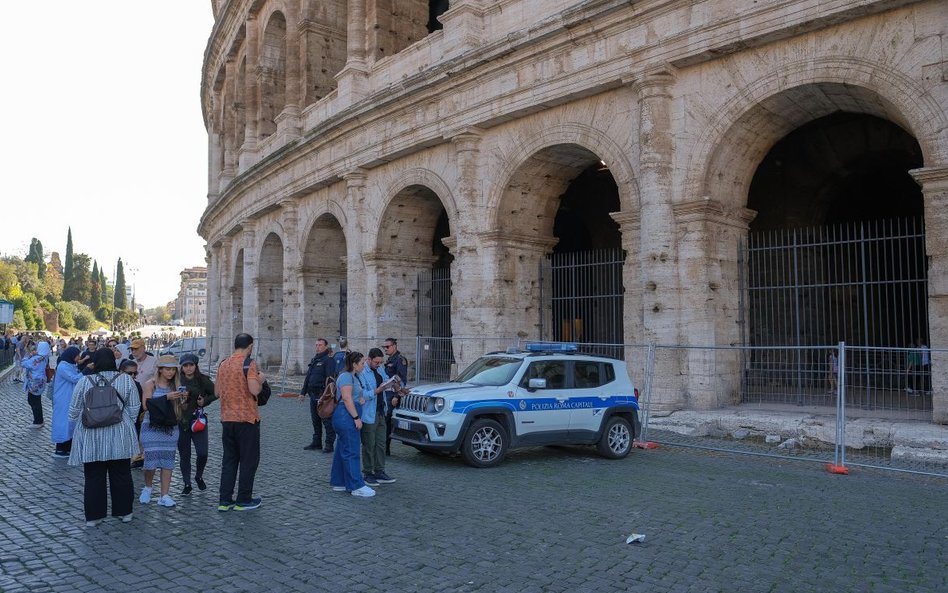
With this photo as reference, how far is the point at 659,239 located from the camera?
12.0 metres

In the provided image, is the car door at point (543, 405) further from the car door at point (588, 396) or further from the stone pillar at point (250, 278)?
the stone pillar at point (250, 278)

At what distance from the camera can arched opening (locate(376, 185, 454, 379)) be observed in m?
18.3

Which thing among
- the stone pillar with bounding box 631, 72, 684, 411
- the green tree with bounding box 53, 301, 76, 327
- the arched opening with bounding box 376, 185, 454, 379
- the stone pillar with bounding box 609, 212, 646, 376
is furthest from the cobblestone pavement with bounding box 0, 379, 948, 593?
the green tree with bounding box 53, 301, 76, 327

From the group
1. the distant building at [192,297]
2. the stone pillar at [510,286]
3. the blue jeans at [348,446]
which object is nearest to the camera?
the blue jeans at [348,446]

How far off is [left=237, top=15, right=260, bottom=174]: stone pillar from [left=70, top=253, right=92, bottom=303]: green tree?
88.5 metres

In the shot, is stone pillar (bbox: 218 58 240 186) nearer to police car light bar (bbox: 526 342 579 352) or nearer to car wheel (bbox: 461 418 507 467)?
police car light bar (bbox: 526 342 579 352)

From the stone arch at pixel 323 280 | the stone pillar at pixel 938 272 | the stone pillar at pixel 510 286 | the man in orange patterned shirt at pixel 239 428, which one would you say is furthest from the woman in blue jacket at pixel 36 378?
the stone pillar at pixel 938 272

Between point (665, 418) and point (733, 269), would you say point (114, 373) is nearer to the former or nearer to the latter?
point (665, 418)

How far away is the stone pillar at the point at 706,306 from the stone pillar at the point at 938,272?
122 inches

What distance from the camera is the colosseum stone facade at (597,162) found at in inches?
420

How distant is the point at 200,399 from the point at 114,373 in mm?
1041

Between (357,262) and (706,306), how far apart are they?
10311 mm

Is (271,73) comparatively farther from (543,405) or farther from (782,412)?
(782,412)

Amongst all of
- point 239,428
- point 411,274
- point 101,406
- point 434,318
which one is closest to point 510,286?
point 411,274
